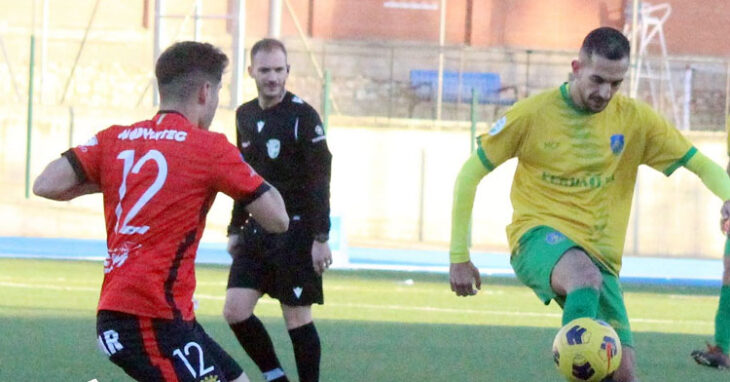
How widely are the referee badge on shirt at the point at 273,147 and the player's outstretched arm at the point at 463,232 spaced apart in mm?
1136

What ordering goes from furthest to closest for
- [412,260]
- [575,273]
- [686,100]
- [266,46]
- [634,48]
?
[634,48] → [686,100] → [412,260] → [266,46] → [575,273]

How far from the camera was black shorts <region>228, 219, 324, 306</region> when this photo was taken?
6816 millimetres

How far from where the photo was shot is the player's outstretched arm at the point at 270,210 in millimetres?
4477

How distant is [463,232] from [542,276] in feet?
1.27

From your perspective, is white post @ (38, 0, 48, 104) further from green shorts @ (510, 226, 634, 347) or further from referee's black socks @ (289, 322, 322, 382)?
green shorts @ (510, 226, 634, 347)

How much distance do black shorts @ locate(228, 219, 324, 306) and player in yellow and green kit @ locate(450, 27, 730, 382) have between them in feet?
3.62

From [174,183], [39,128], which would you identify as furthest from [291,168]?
[39,128]

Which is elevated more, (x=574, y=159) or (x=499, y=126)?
(x=499, y=126)

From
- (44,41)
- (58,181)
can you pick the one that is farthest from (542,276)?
(44,41)

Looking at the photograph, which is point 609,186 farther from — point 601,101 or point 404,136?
point 404,136

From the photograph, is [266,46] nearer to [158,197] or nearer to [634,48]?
[158,197]

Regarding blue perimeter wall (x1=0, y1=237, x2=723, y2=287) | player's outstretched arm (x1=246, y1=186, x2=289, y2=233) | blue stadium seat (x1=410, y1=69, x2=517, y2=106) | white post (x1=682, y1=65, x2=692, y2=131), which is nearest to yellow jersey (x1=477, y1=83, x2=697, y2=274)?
player's outstretched arm (x1=246, y1=186, x2=289, y2=233)

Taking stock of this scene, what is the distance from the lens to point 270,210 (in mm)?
4480

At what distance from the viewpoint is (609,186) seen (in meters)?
6.07
